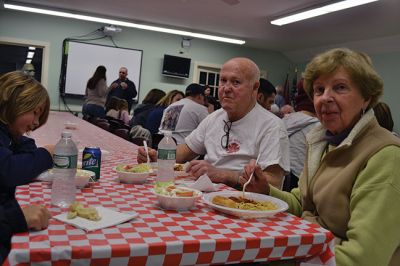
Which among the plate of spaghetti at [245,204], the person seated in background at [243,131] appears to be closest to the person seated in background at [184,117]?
the person seated in background at [243,131]

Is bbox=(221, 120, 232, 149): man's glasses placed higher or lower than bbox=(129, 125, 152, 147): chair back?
higher

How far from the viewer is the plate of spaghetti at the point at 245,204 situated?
49.1 inches

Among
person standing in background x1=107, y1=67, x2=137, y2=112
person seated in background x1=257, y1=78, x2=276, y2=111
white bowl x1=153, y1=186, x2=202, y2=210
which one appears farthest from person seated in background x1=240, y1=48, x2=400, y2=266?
person standing in background x1=107, y1=67, x2=137, y2=112

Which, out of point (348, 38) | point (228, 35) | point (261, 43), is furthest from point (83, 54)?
point (348, 38)

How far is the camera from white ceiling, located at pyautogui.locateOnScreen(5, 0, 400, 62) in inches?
256

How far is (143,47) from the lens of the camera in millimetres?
9492

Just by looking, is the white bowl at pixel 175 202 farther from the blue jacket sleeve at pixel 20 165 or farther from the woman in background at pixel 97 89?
the woman in background at pixel 97 89

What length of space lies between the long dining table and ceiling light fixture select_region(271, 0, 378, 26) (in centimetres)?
501

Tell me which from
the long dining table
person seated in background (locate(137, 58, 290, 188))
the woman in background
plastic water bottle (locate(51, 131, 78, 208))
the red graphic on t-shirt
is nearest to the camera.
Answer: the long dining table

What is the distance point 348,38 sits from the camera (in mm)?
8602

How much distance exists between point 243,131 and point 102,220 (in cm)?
137

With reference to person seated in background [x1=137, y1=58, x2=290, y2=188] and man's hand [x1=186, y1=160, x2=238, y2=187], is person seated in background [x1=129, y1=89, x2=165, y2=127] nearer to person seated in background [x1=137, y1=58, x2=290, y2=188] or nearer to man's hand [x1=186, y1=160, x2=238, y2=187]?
person seated in background [x1=137, y1=58, x2=290, y2=188]

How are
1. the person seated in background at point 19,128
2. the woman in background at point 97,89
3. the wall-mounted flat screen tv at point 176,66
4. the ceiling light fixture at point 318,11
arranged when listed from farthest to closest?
the wall-mounted flat screen tv at point 176,66
the woman in background at point 97,89
the ceiling light fixture at point 318,11
the person seated in background at point 19,128

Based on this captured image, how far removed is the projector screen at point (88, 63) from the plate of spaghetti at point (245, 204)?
7929mm
